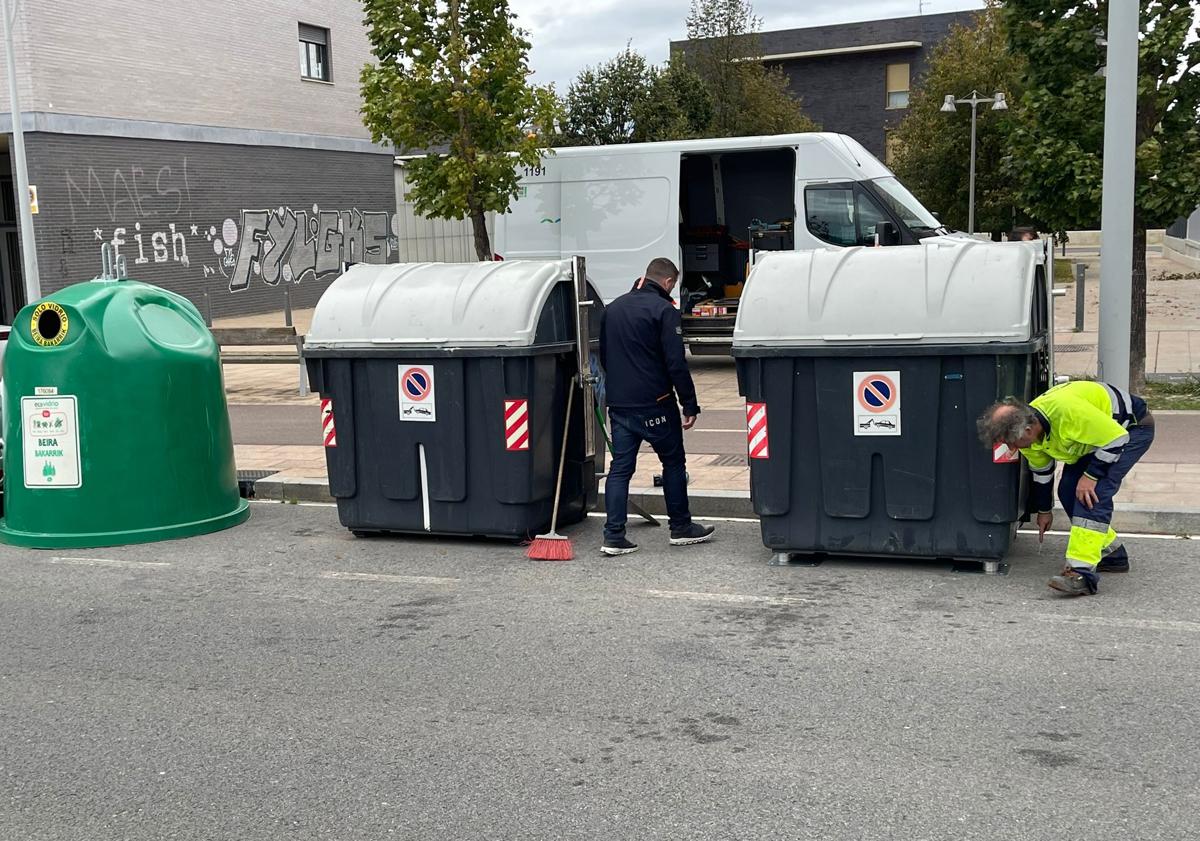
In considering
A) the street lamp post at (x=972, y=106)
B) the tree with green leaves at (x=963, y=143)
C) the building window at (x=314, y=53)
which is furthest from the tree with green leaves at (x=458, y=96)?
the tree with green leaves at (x=963, y=143)

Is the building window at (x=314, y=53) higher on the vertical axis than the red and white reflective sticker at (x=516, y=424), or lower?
higher

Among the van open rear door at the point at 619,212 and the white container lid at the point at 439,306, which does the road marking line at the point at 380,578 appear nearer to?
the white container lid at the point at 439,306

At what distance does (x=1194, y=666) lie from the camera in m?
5.38

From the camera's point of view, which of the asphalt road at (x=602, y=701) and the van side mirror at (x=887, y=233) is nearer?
the asphalt road at (x=602, y=701)

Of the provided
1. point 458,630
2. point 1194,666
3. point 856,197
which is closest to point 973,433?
point 1194,666

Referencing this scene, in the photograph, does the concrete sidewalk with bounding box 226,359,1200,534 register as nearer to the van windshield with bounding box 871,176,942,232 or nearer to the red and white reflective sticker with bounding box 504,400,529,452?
the red and white reflective sticker with bounding box 504,400,529,452

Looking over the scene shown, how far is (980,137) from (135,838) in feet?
103

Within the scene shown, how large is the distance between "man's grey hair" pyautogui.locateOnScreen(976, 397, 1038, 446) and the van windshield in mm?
9738

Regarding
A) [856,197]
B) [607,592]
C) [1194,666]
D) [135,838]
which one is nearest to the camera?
[135,838]

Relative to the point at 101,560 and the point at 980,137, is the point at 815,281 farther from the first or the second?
the point at 980,137

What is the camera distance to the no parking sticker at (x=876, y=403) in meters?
7.06

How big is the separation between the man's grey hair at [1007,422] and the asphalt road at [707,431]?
3799mm

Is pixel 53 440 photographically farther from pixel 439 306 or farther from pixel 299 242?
pixel 299 242

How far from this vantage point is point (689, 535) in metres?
7.96
